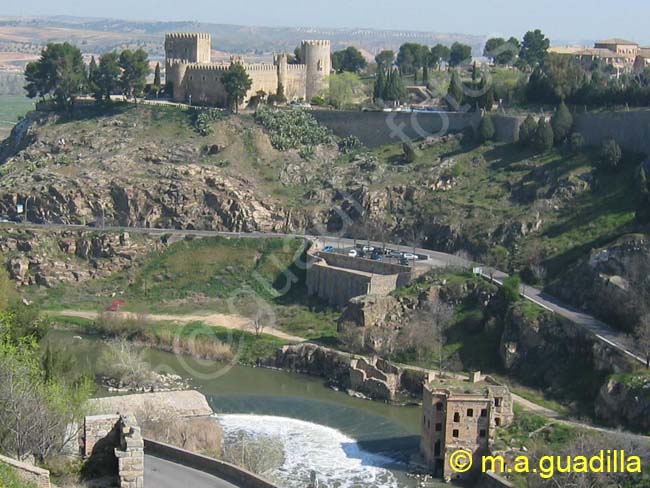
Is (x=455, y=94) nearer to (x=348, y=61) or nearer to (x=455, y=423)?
(x=348, y=61)

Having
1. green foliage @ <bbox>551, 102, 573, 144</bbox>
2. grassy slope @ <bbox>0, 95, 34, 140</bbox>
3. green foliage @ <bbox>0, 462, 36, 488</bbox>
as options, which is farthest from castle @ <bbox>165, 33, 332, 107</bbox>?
green foliage @ <bbox>0, 462, 36, 488</bbox>

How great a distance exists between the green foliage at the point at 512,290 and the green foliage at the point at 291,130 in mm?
20213

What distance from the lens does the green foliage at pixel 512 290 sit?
150 feet

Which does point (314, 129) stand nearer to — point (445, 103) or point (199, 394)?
point (445, 103)

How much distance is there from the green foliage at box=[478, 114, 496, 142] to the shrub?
4609 millimetres

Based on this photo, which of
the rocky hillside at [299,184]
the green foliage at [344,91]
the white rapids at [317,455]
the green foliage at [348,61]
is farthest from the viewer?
the green foliage at [348,61]

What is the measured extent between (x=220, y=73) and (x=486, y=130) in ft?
47.5

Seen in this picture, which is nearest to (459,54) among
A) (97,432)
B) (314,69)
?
(314,69)

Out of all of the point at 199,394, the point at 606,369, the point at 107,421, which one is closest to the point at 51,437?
the point at 107,421

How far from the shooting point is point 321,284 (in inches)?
2106

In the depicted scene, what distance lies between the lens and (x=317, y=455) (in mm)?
36969

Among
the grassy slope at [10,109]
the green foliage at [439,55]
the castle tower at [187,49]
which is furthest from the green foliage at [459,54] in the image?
the grassy slope at [10,109]

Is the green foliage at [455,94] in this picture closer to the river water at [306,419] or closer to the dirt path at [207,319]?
the dirt path at [207,319]

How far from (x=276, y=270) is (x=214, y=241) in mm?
3375
